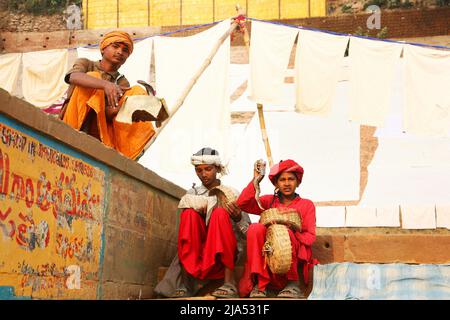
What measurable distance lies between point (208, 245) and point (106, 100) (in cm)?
129

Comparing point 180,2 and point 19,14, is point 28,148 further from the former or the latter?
point 19,14

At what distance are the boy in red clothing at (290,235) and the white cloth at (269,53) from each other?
19.6 ft

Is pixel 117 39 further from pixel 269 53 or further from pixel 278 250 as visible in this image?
pixel 269 53

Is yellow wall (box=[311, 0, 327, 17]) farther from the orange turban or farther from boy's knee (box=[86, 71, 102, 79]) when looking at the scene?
boy's knee (box=[86, 71, 102, 79])

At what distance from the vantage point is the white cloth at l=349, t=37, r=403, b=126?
430 inches

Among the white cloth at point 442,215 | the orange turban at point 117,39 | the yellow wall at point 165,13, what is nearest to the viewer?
the orange turban at point 117,39

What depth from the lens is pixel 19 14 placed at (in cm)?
2028

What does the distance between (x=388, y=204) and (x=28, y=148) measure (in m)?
8.55

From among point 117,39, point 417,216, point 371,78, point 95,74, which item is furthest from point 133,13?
point 95,74

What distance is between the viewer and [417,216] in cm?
1102

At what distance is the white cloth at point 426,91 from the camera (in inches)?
422

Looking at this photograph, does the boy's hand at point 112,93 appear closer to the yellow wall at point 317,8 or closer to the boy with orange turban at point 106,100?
the boy with orange turban at point 106,100

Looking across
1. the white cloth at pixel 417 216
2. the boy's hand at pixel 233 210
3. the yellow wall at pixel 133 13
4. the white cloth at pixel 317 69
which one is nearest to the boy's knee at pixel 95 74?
the boy's hand at pixel 233 210

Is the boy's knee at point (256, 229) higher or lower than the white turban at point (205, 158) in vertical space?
lower
